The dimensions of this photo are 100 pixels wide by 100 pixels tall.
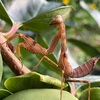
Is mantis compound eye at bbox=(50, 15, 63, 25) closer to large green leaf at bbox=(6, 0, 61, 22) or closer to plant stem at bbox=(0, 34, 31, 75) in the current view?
plant stem at bbox=(0, 34, 31, 75)

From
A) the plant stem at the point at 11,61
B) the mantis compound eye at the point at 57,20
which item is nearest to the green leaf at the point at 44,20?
the mantis compound eye at the point at 57,20

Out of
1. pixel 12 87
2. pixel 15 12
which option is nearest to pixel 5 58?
pixel 12 87

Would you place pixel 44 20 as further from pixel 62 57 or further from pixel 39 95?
pixel 39 95

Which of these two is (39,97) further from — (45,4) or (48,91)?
(45,4)

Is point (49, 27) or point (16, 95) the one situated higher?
point (49, 27)

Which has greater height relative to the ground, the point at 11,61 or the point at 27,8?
the point at 27,8

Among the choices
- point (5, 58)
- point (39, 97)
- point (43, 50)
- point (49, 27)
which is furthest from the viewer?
point (49, 27)

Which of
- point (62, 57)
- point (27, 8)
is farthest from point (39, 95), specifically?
point (27, 8)
